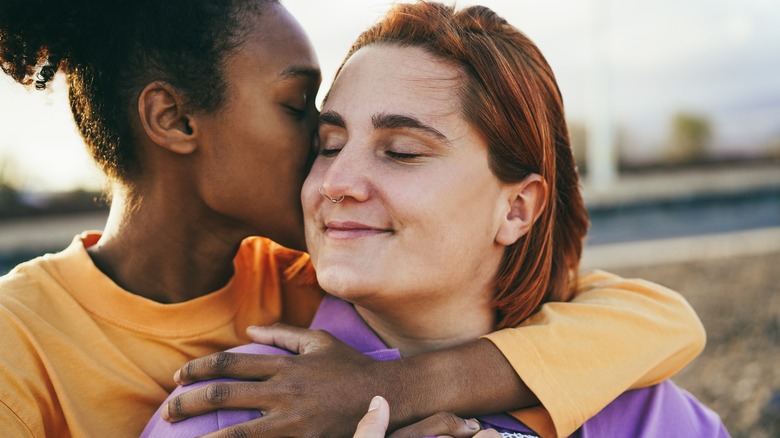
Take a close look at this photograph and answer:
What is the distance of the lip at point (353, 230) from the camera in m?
2.10

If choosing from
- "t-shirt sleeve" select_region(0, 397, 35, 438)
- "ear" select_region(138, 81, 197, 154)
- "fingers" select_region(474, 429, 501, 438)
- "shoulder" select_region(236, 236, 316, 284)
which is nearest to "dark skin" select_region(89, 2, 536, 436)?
"ear" select_region(138, 81, 197, 154)

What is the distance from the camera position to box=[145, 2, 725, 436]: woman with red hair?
2.10 meters

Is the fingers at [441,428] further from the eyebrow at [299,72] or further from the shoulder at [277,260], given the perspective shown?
the eyebrow at [299,72]

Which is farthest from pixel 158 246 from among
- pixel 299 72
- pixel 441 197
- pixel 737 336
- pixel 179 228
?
pixel 737 336

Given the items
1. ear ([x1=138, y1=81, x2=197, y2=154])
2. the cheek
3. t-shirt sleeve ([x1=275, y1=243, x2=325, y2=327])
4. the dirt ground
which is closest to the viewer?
the cheek

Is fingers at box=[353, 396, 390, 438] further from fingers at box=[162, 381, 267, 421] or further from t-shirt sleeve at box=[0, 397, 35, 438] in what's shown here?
t-shirt sleeve at box=[0, 397, 35, 438]

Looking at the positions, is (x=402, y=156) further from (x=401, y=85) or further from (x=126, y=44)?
(x=126, y=44)

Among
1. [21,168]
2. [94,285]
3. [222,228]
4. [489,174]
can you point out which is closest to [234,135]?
[222,228]

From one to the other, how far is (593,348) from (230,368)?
1017mm

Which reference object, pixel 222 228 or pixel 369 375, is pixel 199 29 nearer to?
pixel 222 228

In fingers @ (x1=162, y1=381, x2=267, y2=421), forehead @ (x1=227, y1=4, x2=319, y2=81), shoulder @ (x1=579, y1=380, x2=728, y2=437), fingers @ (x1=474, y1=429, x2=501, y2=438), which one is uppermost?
forehead @ (x1=227, y1=4, x2=319, y2=81)

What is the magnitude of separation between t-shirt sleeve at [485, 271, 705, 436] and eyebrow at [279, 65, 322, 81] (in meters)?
0.95

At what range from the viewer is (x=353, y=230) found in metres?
2.12

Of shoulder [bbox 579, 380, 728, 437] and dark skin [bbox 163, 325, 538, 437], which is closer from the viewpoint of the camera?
dark skin [bbox 163, 325, 538, 437]
